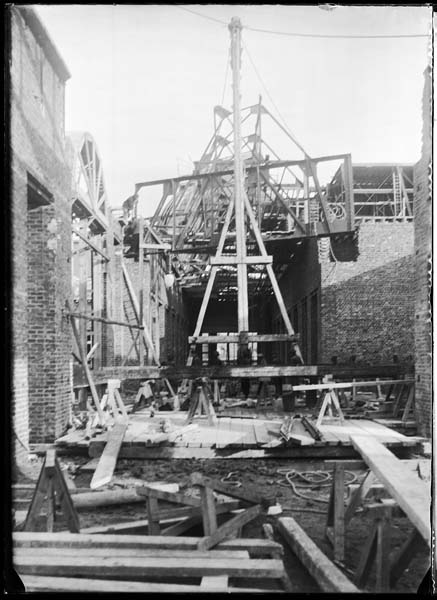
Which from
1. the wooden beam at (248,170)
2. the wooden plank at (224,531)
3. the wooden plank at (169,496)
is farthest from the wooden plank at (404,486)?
the wooden beam at (248,170)

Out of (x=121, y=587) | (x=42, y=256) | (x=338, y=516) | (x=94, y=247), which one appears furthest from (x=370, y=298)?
(x=121, y=587)

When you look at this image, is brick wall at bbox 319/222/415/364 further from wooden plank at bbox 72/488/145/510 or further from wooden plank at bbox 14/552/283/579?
wooden plank at bbox 14/552/283/579

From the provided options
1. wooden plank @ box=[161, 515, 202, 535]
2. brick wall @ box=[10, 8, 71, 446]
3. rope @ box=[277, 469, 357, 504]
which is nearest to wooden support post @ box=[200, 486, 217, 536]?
wooden plank @ box=[161, 515, 202, 535]

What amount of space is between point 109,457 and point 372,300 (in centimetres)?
906

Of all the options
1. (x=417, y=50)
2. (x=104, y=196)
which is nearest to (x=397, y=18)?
(x=417, y=50)

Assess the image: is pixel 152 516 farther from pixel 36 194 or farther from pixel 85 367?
pixel 36 194

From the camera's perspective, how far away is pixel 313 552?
4.07m

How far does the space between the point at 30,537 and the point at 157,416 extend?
5358mm

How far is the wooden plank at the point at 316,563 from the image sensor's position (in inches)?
144

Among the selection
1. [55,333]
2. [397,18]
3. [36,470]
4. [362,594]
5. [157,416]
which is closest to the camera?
[362,594]

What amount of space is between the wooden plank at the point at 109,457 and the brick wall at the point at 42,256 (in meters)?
1.01

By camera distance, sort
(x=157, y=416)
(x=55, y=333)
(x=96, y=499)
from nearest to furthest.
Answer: (x=96, y=499) < (x=55, y=333) < (x=157, y=416)

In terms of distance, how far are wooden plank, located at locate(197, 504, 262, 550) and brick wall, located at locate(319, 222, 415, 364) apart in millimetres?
9070

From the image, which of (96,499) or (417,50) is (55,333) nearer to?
(96,499)
